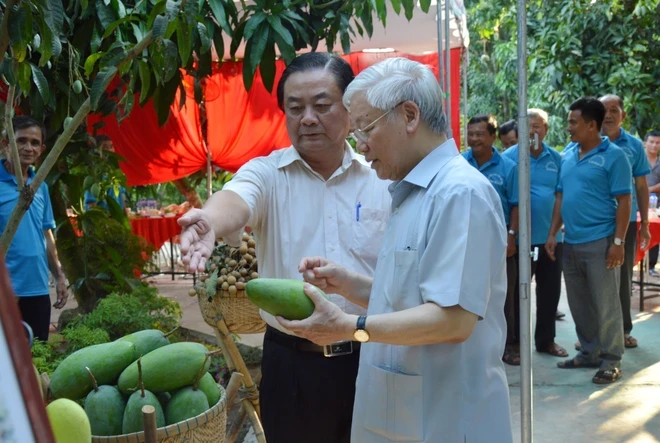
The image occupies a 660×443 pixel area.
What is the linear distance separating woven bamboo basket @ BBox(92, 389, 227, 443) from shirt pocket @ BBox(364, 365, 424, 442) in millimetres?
375

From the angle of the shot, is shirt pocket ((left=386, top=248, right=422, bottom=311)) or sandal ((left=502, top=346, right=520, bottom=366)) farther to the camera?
sandal ((left=502, top=346, right=520, bottom=366))

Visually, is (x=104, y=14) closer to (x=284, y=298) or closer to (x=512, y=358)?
(x=284, y=298)

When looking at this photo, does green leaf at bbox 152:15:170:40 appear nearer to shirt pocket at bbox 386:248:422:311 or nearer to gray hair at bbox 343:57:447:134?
gray hair at bbox 343:57:447:134

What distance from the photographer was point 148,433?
1.31m

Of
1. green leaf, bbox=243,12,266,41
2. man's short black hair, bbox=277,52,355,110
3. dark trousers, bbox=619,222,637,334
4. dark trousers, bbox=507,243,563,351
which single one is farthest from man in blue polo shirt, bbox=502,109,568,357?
man's short black hair, bbox=277,52,355,110

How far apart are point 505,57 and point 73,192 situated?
10.6 m

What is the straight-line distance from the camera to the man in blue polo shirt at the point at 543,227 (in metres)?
5.25

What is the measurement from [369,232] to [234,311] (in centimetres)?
113

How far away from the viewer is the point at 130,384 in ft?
4.75

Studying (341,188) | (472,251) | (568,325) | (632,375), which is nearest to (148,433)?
(472,251)

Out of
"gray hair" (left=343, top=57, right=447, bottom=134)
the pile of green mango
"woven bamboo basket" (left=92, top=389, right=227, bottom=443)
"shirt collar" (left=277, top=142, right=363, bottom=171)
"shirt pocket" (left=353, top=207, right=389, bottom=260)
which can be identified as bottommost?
"woven bamboo basket" (left=92, top=389, right=227, bottom=443)

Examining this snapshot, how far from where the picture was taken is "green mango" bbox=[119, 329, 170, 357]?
1.57m

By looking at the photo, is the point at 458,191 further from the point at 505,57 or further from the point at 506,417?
the point at 505,57

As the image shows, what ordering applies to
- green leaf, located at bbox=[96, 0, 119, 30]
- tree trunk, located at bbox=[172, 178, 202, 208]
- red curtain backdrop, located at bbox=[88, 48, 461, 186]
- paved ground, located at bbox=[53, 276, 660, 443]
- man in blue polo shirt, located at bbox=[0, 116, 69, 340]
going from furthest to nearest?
1. tree trunk, located at bbox=[172, 178, 202, 208]
2. red curtain backdrop, located at bbox=[88, 48, 461, 186]
3. paved ground, located at bbox=[53, 276, 660, 443]
4. man in blue polo shirt, located at bbox=[0, 116, 69, 340]
5. green leaf, located at bbox=[96, 0, 119, 30]
